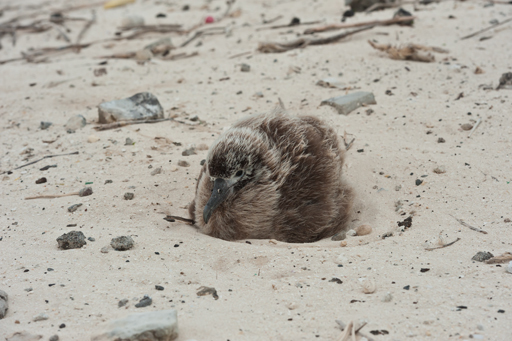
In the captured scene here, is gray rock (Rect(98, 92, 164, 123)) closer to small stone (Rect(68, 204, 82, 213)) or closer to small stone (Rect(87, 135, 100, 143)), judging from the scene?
small stone (Rect(87, 135, 100, 143))

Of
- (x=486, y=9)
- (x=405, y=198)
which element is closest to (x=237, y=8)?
(x=486, y=9)

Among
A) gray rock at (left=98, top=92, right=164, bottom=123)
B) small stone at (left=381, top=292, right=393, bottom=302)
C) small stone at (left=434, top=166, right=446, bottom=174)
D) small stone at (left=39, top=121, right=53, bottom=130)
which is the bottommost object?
small stone at (left=434, top=166, right=446, bottom=174)

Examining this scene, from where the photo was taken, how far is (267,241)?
14.6ft

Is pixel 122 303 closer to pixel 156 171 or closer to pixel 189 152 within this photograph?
pixel 156 171

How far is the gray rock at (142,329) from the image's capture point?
106 inches

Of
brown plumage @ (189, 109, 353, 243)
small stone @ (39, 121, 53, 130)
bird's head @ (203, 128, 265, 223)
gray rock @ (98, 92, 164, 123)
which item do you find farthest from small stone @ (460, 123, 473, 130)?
small stone @ (39, 121, 53, 130)

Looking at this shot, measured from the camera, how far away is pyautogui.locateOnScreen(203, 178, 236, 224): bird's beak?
4.28 metres

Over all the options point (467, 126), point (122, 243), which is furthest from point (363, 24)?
point (122, 243)

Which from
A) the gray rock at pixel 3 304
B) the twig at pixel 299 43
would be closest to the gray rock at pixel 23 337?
the gray rock at pixel 3 304

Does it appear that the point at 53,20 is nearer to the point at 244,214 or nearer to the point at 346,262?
the point at 244,214

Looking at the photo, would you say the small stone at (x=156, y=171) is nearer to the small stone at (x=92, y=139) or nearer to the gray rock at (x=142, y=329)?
the small stone at (x=92, y=139)

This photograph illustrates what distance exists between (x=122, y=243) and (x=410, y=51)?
5832mm

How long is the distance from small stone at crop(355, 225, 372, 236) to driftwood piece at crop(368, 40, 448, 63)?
426 centimetres

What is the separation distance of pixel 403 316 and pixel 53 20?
12564mm
